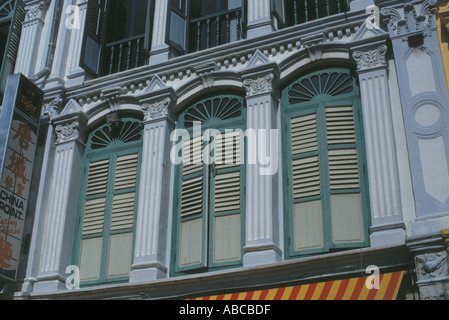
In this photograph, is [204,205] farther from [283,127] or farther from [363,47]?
[363,47]

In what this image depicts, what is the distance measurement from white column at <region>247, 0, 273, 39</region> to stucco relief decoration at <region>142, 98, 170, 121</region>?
163 cm

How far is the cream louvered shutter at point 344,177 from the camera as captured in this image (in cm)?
803

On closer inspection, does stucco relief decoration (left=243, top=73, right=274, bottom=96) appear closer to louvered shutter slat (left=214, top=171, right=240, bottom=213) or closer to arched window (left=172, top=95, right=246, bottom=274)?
arched window (left=172, top=95, right=246, bottom=274)

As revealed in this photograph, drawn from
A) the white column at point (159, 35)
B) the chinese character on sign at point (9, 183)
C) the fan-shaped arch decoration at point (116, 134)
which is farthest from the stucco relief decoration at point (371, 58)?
the chinese character on sign at point (9, 183)

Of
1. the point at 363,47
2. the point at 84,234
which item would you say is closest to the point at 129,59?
the point at 84,234

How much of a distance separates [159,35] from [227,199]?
3308 mm

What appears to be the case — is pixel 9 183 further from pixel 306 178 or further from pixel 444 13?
pixel 444 13

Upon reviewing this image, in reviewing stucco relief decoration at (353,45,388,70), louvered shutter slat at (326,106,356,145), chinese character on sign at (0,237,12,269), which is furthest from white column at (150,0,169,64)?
chinese character on sign at (0,237,12,269)

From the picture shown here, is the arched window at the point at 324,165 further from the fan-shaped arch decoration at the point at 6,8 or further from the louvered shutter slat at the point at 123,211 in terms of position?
the fan-shaped arch decoration at the point at 6,8

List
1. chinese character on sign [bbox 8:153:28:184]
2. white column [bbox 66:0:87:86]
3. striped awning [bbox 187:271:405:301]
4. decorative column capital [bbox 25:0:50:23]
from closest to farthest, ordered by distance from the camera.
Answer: striped awning [bbox 187:271:405:301] < chinese character on sign [bbox 8:153:28:184] < white column [bbox 66:0:87:86] < decorative column capital [bbox 25:0:50:23]

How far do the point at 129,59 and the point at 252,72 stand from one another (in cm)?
275

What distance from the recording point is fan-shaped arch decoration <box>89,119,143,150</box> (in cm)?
1011

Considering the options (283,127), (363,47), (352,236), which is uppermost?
(363,47)

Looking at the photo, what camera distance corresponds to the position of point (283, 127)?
9.02 m
